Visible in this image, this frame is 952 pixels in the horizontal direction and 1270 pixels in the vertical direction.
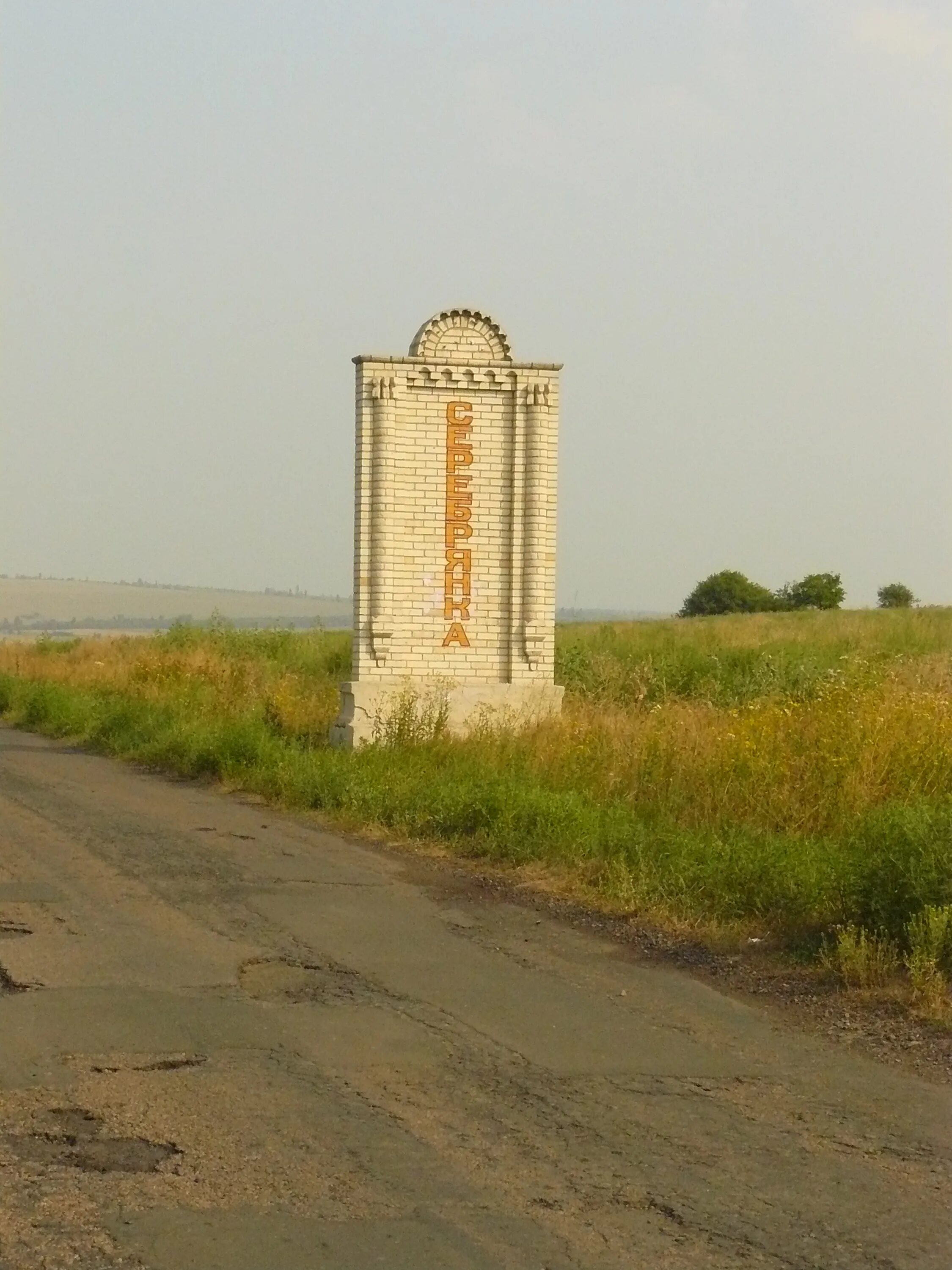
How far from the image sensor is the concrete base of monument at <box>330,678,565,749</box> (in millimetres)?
15922

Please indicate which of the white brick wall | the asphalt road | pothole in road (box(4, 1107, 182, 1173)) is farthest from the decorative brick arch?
pothole in road (box(4, 1107, 182, 1173))

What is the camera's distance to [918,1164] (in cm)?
528

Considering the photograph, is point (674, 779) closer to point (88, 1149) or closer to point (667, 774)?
point (667, 774)

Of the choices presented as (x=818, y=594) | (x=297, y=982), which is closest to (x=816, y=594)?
(x=818, y=594)

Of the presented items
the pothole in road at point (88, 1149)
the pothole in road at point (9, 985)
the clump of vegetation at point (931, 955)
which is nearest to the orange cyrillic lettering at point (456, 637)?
the clump of vegetation at point (931, 955)

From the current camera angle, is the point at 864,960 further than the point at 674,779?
No

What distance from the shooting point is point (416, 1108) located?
18.8 feet

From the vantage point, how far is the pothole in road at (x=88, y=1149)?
5016mm

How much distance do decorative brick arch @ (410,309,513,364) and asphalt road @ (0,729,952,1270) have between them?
8524mm

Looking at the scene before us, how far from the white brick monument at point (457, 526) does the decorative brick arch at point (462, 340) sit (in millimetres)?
14

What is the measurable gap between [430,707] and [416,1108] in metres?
10.5

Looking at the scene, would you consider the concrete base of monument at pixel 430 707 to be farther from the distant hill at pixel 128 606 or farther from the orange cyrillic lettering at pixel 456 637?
the distant hill at pixel 128 606

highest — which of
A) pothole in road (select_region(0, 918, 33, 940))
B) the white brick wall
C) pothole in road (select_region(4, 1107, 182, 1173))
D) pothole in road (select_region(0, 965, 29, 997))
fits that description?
the white brick wall

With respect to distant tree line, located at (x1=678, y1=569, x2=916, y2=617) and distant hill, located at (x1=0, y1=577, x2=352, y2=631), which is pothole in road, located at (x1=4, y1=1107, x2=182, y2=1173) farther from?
distant tree line, located at (x1=678, y1=569, x2=916, y2=617)
